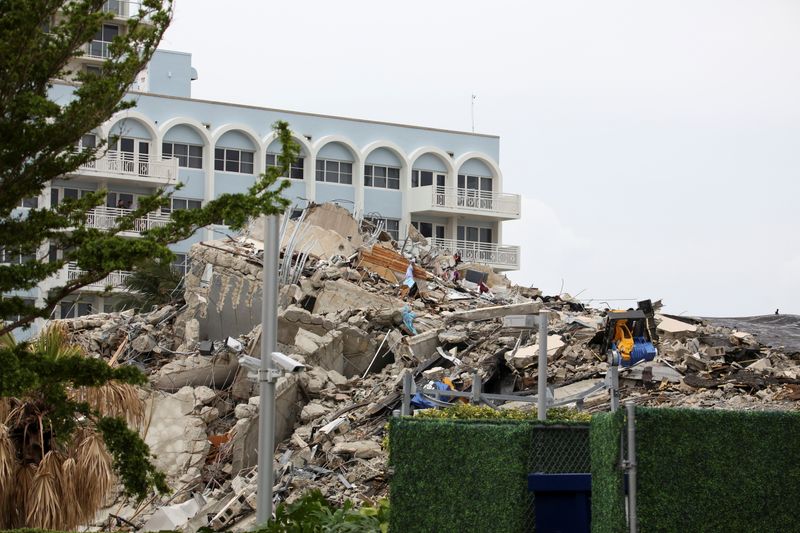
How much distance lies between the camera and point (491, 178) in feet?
201

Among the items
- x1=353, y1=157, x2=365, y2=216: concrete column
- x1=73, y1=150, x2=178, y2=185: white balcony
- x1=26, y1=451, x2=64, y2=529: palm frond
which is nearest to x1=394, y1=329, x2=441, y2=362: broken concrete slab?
x1=26, y1=451, x2=64, y2=529: palm frond

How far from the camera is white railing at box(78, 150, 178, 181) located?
51906mm

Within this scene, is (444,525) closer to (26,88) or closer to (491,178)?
(26,88)

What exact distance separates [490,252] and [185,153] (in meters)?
16.2

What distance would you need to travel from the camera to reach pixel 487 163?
6100cm

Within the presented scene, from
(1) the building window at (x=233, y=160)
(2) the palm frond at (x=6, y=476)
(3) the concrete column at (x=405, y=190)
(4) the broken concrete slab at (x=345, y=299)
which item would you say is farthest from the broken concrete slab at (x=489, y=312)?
(3) the concrete column at (x=405, y=190)

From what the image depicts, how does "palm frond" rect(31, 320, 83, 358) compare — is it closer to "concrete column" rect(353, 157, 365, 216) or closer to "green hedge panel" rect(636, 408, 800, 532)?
"green hedge panel" rect(636, 408, 800, 532)

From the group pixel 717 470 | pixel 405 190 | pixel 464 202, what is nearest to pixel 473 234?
pixel 464 202

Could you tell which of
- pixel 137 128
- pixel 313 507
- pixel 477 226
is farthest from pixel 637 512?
pixel 477 226

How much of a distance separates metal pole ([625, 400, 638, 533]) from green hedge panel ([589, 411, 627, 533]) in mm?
68

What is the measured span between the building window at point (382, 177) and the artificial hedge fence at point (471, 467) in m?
46.0

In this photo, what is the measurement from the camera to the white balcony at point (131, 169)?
5184 cm

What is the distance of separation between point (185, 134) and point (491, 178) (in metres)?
16.1

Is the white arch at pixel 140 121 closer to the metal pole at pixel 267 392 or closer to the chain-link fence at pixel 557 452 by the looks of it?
the metal pole at pixel 267 392
